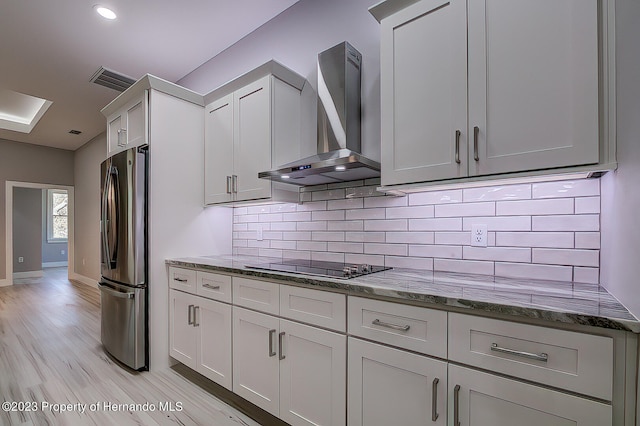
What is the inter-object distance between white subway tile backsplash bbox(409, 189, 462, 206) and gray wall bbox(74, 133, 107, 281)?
6.09 metres

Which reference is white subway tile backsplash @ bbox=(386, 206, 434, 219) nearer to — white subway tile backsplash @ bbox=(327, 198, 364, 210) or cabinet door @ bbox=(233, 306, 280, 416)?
white subway tile backsplash @ bbox=(327, 198, 364, 210)

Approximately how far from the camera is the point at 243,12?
2.61 m

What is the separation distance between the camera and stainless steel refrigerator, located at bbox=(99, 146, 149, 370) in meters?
2.49

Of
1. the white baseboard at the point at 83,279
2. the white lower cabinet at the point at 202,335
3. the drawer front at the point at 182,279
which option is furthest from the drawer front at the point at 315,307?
the white baseboard at the point at 83,279

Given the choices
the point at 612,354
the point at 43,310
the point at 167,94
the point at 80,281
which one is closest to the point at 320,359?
the point at 612,354

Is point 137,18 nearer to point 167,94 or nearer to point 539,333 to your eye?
point 167,94

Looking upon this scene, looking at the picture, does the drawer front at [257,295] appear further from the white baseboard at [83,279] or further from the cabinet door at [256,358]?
the white baseboard at [83,279]

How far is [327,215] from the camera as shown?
2354 mm

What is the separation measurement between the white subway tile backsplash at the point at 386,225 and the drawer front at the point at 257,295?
2.43ft

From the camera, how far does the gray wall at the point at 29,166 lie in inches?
242

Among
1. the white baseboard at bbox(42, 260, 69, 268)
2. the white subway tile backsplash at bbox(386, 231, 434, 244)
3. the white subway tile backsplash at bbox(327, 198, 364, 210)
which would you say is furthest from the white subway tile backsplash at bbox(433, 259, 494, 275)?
the white baseboard at bbox(42, 260, 69, 268)

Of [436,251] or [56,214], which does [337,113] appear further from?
[56,214]

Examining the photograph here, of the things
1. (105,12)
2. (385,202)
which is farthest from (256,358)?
(105,12)

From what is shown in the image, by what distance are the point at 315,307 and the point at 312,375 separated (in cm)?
34
